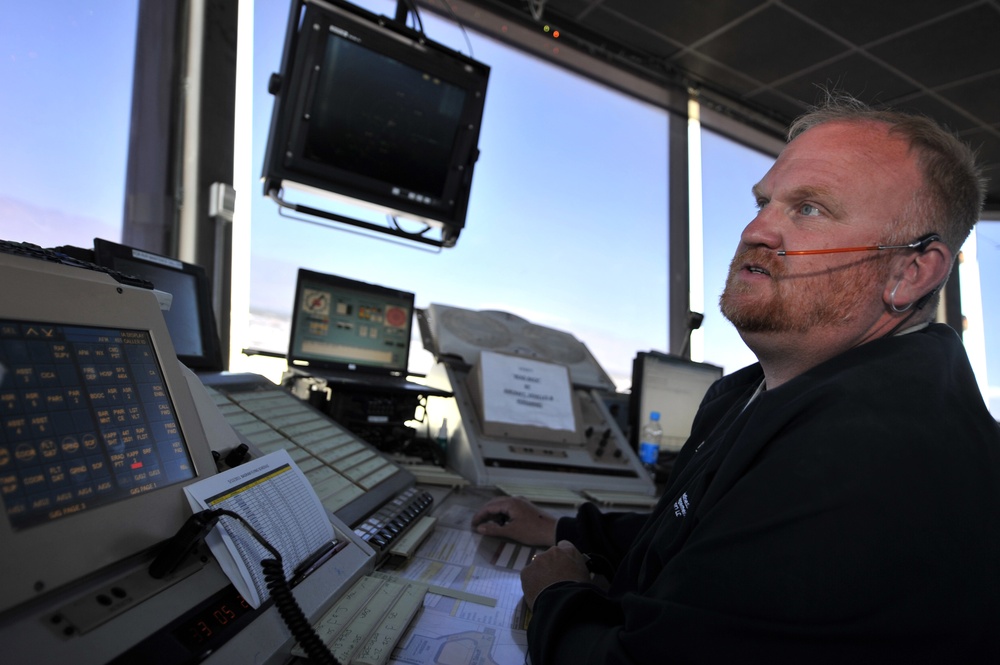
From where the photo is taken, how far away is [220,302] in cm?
207

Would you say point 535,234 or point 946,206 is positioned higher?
Answer: point 535,234

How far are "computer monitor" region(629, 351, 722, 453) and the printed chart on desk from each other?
1215 mm

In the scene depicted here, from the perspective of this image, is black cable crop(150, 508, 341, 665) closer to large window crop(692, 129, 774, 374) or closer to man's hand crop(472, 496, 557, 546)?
man's hand crop(472, 496, 557, 546)

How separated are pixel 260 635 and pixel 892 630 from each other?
0.59 m

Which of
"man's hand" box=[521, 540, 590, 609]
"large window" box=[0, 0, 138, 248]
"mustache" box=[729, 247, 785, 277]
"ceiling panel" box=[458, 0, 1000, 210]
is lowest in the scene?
"man's hand" box=[521, 540, 590, 609]

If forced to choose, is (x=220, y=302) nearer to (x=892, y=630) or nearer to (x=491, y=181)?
(x=491, y=181)

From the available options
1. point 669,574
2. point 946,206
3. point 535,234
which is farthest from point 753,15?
point 669,574

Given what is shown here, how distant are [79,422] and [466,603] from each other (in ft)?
1.78

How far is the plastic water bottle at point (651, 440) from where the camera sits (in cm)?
218

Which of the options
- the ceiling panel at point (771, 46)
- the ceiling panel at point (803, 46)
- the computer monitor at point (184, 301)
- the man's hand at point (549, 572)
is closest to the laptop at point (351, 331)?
the computer monitor at point (184, 301)

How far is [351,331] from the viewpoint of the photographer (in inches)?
75.5

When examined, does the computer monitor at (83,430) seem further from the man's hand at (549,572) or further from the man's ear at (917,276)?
the man's ear at (917,276)

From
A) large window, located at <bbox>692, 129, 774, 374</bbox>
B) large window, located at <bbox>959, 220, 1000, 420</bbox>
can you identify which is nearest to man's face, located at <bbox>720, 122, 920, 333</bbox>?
large window, located at <bbox>692, 129, 774, 374</bbox>

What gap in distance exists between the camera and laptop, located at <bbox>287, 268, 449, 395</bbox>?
5.89 feet
